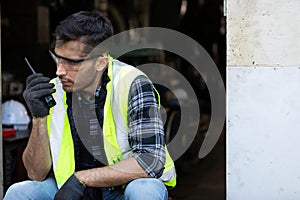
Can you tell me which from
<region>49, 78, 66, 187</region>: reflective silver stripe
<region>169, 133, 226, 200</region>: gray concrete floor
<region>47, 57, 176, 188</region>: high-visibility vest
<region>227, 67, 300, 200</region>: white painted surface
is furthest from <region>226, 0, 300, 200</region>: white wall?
<region>169, 133, 226, 200</region>: gray concrete floor

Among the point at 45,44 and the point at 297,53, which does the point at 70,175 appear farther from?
the point at 45,44

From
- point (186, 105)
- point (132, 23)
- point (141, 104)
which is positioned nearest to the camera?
point (141, 104)

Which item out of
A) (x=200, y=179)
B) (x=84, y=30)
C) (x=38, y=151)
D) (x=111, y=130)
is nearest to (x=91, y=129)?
(x=111, y=130)

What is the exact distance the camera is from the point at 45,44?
6.49 metres

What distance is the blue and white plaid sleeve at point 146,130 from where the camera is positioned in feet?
7.96

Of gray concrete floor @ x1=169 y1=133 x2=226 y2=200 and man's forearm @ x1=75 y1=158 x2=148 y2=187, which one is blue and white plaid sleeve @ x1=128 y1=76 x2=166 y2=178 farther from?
gray concrete floor @ x1=169 y1=133 x2=226 y2=200

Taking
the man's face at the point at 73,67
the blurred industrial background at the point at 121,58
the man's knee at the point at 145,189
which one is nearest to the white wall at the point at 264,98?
the man's knee at the point at 145,189

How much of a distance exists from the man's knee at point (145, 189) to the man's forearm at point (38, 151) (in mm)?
476

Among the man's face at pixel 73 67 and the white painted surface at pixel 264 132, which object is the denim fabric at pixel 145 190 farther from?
the white painted surface at pixel 264 132

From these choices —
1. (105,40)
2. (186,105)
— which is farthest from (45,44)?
(105,40)

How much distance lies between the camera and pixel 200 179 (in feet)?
18.2

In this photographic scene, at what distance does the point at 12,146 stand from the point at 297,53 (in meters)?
2.28

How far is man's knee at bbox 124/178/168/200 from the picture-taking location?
2293mm

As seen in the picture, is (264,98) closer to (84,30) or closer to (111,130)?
(111,130)
